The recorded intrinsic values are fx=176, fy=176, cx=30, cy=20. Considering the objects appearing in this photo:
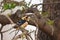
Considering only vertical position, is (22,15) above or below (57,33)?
above

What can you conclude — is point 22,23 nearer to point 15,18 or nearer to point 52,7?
point 15,18

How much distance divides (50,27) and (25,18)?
186 millimetres

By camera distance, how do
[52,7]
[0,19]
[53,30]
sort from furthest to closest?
[52,7], [0,19], [53,30]

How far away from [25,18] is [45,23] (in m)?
0.15

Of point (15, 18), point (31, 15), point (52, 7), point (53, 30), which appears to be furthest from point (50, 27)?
point (52, 7)

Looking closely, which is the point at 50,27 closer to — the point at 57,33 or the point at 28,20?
the point at 57,33

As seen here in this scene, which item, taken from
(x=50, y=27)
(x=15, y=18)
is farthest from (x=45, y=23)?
(x=15, y=18)

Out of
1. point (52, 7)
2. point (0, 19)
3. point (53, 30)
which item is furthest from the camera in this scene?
point (52, 7)

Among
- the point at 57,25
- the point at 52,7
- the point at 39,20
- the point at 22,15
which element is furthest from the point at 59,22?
the point at 52,7

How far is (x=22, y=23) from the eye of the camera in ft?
4.12

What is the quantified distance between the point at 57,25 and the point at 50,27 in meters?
0.05

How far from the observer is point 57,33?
1.18 metres

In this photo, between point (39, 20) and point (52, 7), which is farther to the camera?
point (52, 7)

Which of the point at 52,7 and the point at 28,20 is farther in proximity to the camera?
the point at 52,7
